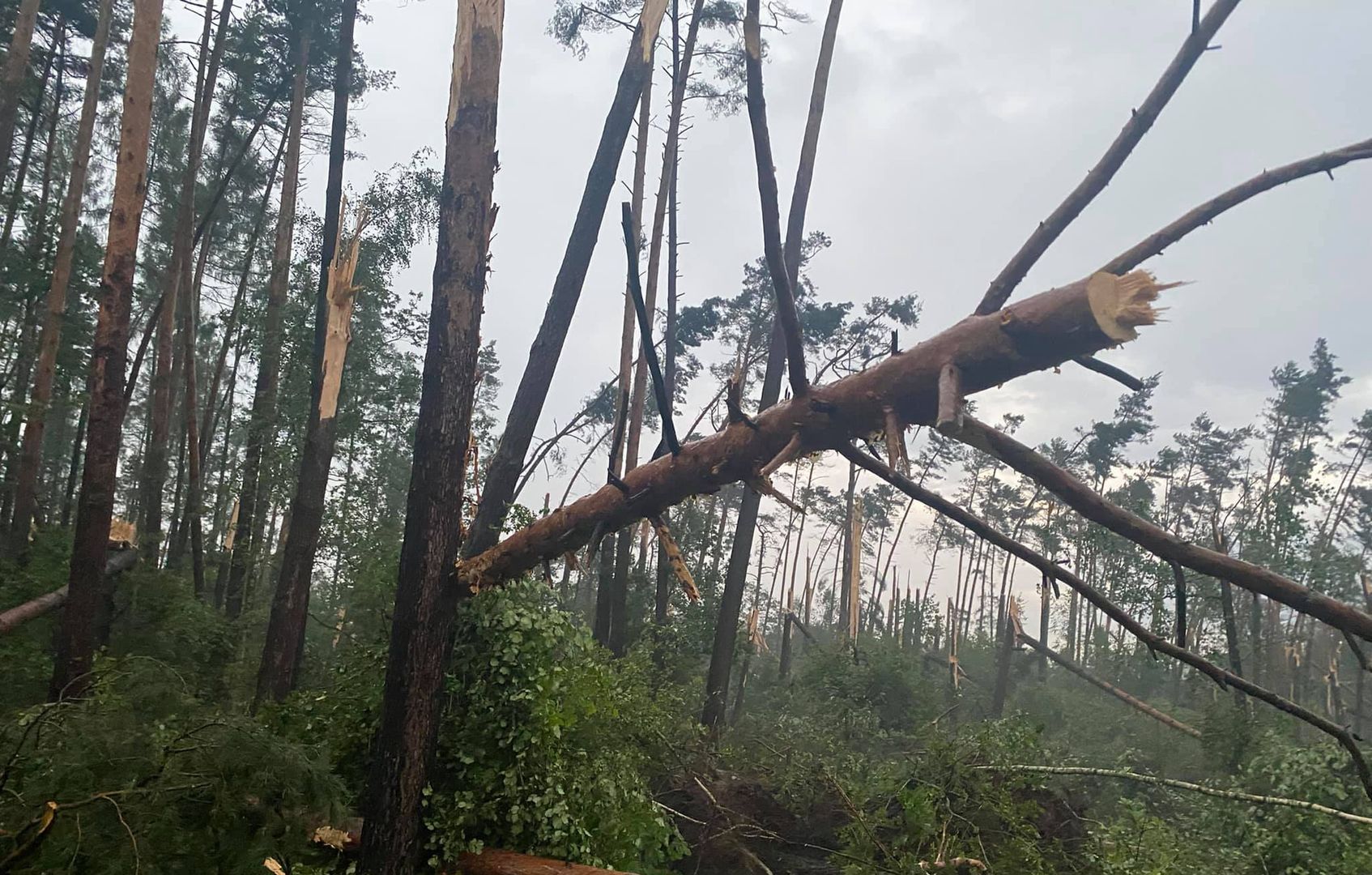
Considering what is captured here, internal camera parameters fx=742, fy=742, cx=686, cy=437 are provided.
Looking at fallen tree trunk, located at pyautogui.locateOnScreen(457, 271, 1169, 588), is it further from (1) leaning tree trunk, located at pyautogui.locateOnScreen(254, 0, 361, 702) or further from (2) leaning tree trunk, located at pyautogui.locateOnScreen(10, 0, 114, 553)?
(2) leaning tree trunk, located at pyautogui.locateOnScreen(10, 0, 114, 553)

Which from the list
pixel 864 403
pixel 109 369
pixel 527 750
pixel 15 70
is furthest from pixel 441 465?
pixel 15 70

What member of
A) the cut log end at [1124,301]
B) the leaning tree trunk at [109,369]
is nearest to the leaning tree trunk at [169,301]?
the leaning tree trunk at [109,369]

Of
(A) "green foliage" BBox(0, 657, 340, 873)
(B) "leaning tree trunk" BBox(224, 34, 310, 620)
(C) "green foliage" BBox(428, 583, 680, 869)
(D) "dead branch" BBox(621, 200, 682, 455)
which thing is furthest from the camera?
(B) "leaning tree trunk" BBox(224, 34, 310, 620)

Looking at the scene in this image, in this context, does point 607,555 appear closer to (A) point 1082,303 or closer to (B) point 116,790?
(B) point 116,790

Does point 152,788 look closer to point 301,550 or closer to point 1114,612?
point 1114,612

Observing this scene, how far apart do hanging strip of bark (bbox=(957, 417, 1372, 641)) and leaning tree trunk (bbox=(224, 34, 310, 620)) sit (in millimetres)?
12609

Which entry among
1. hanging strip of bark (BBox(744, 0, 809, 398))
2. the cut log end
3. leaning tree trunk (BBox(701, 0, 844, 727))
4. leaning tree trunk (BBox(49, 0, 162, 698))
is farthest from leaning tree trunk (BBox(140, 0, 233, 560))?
the cut log end

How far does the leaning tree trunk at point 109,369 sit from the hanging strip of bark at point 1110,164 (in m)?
7.08

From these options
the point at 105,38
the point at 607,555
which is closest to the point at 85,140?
the point at 105,38

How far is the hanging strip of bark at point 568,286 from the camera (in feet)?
17.1

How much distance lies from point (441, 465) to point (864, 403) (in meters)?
2.45

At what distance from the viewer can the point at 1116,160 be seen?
8.51 ft

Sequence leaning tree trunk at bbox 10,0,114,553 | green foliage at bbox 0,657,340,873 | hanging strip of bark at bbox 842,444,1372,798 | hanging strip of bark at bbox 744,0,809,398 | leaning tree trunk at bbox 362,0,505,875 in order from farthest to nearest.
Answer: leaning tree trunk at bbox 10,0,114,553 → leaning tree trunk at bbox 362,0,505,875 → green foliage at bbox 0,657,340,873 → hanging strip of bark at bbox 744,0,809,398 → hanging strip of bark at bbox 842,444,1372,798

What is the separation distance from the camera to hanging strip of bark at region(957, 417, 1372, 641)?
2330 millimetres
